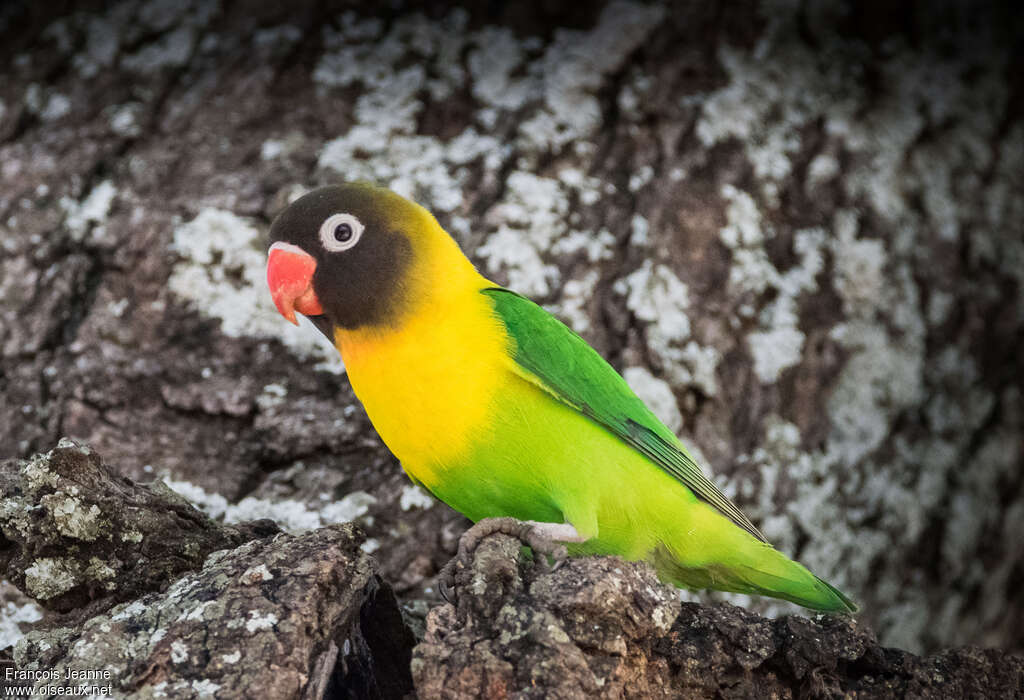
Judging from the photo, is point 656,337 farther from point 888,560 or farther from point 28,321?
point 28,321

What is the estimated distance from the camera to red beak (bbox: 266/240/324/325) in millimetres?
2445

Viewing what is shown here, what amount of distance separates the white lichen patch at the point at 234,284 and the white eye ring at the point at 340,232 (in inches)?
24.1

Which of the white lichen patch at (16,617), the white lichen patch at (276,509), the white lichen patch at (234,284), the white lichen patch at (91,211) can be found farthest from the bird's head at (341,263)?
the white lichen patch at (16,617)

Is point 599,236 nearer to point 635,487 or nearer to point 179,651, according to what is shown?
point 635,487

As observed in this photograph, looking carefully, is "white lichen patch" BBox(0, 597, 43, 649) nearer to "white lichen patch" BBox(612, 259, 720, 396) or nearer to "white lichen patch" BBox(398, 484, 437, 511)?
"white lichen patch" BBox(398, 484, 437, 511)

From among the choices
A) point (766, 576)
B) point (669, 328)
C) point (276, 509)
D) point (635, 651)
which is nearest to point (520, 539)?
point (635, 651)

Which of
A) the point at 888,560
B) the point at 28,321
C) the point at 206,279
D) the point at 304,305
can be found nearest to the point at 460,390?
the point at 304,305

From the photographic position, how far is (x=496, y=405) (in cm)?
234

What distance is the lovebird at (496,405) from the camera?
2.31 metres

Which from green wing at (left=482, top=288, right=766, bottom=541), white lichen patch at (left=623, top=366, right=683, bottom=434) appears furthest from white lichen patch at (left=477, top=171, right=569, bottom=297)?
green wing at (left=482, top=288, right=766, bottom=541)

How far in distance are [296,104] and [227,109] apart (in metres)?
0.27

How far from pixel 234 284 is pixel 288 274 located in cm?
67

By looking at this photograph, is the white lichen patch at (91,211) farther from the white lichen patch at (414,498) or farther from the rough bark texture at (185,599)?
the white lichen patch at (414,498)

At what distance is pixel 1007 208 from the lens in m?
3.58
